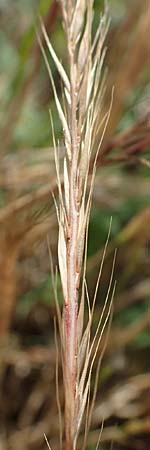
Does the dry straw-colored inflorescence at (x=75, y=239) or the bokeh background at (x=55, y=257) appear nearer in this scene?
the dry straw-colored inflorescence at (x=75, y=239)

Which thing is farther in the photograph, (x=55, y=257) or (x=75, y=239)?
(x=55, y=257)

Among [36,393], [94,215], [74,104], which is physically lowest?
[36,393]

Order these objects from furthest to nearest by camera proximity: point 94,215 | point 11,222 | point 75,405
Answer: point 94,215
point 11,222
point 75,405

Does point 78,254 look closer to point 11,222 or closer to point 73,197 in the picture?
point 73,197

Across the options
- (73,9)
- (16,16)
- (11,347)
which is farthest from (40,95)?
(73,9)

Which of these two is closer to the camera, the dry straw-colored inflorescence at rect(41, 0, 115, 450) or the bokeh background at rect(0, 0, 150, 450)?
the dry straw-colored inflorescence at rect(41, 0, 115, 450)

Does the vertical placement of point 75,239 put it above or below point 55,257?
above

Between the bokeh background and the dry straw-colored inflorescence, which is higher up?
the dry straw-colored inflorescence

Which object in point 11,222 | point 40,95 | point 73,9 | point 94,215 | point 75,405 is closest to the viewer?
point 75,405
